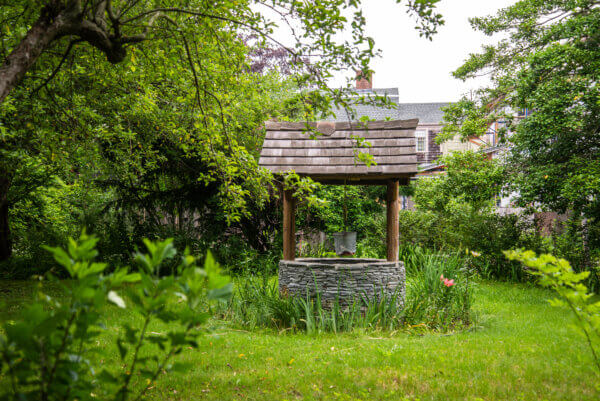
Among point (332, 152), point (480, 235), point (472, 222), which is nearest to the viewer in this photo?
point (332, 152)

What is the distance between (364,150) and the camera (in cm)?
685

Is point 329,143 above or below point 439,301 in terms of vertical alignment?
above

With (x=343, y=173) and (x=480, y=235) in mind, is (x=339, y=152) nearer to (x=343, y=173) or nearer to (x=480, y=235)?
(x=343, y=173)

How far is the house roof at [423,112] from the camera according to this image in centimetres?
2707

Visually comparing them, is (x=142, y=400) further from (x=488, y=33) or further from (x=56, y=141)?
(x=488, y=33)

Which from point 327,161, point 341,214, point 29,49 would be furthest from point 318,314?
point 341,214

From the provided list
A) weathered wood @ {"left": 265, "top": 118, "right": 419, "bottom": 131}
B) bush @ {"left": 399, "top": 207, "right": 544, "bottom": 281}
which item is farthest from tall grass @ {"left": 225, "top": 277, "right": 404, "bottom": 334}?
bush @ {"left": 399, "top": 207, "right": 544, "bottom": 281}

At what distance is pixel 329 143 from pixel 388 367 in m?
3.83

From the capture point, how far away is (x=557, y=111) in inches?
306

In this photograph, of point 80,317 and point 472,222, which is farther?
point 472,222

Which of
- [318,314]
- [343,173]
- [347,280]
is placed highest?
[343,173]

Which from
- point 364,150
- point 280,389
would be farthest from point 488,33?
point 280,389

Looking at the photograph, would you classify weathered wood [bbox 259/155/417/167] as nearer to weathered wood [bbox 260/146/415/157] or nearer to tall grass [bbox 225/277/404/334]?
weathered wood [bbox 260/146/415/157]

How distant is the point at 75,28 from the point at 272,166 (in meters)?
4.27
